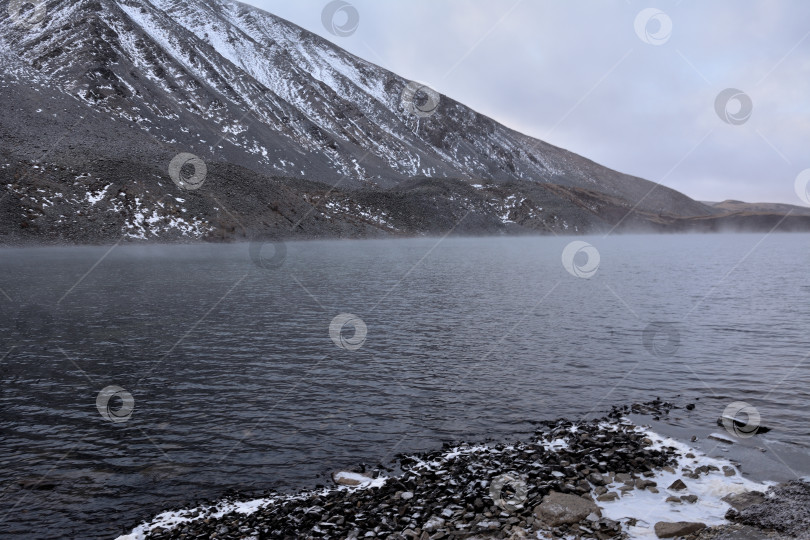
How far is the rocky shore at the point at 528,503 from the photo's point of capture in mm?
10016

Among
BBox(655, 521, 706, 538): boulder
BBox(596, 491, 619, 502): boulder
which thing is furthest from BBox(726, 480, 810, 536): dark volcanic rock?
BBox(596, 491, 619, 502): boulder

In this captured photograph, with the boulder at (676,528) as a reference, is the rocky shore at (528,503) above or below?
above

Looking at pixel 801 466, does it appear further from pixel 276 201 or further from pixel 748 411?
pixel 276 201

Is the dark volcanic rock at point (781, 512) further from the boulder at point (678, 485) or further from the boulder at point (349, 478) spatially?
the boulder at point (349, 478)

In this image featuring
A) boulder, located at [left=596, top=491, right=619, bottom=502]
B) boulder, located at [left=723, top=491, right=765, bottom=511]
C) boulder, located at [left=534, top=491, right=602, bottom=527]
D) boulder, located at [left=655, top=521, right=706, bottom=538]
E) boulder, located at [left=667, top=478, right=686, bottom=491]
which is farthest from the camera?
boulder, located at [left=667, top=478, right=686, bottom=491]

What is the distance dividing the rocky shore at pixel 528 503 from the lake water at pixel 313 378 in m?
1.01

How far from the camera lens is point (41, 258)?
6788cm

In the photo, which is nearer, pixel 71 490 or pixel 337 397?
pixel 71 490

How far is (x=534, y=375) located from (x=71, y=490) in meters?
15.5

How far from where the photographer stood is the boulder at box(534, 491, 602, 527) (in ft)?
33.4

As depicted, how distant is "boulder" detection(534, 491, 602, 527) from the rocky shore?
2cm

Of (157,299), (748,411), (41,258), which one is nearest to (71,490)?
(748,411)

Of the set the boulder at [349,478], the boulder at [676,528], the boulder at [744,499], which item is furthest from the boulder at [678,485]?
the boulder at [349,478]

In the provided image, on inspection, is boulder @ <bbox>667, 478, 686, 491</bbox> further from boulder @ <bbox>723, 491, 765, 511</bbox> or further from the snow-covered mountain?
the snow-covered mountain
